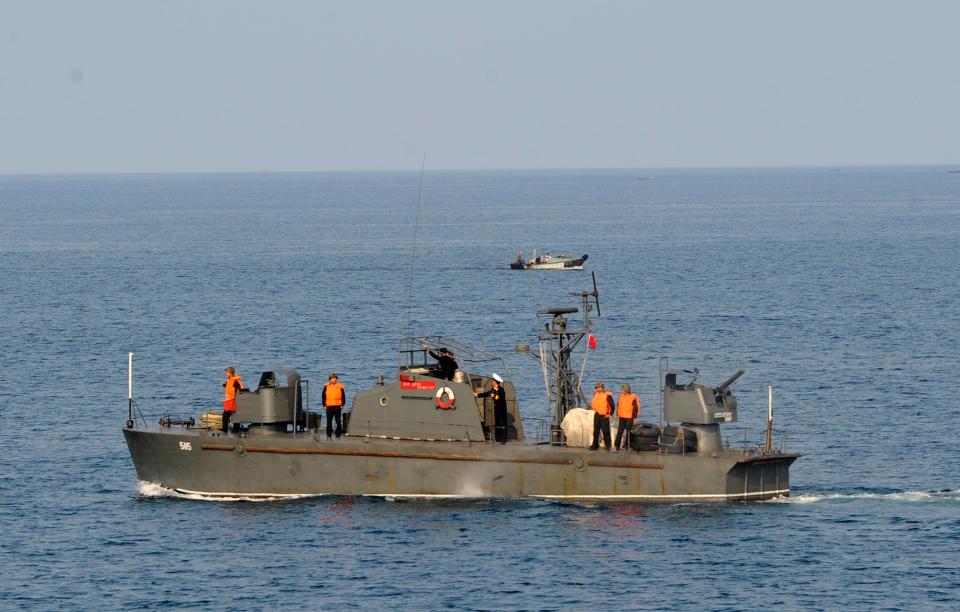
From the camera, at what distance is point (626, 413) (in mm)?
37844

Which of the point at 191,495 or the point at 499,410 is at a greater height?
the point at 499,410

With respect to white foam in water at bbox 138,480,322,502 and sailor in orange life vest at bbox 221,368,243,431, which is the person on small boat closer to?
white foam in water at bbox 138,480,322,502

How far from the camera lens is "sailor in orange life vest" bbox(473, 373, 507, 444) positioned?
1540 inches

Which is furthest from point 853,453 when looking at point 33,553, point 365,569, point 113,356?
point 113,356

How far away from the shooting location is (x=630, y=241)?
148 meters

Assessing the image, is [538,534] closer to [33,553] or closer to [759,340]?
[33,553]

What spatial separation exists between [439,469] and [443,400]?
173cm

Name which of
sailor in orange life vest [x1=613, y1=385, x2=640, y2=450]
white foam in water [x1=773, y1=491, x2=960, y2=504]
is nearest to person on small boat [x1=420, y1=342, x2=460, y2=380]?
sailor in orange life vest [x1=613, y1=385, x2=640, y2=450]

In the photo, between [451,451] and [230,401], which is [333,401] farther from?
[451,451]

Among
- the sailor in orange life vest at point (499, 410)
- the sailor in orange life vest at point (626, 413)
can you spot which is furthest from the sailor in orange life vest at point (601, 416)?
the sailor in orange life vest at point (499, 410)

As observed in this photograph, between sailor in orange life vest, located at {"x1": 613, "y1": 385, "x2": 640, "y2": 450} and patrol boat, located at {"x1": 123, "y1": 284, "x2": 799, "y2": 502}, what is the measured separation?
0.33m

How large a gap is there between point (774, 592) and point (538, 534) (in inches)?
236

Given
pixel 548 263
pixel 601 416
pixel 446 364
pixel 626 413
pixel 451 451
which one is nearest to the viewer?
pixel 626 413

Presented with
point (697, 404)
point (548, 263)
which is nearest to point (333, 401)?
point (697, 404)
